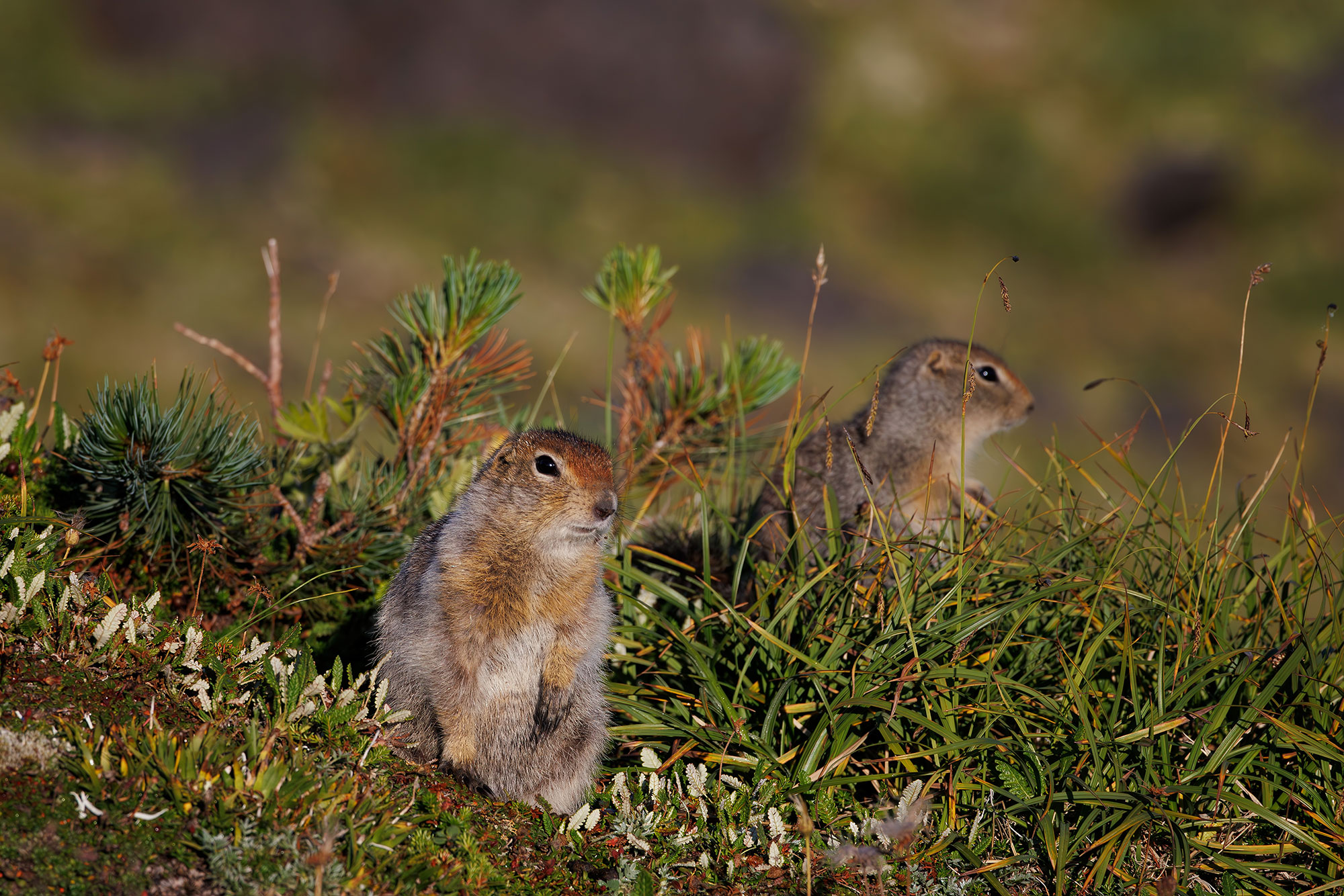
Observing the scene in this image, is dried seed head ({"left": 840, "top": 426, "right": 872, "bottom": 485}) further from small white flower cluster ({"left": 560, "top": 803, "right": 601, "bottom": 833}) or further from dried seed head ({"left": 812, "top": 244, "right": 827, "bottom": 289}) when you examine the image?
small white flower cluster ({"left": 560, "top": 803, "right": 601, "bottom": 833})

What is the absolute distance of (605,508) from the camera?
461 centimetres

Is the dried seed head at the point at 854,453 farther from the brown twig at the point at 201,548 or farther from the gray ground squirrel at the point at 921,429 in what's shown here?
the brown twig at the point at 201,548

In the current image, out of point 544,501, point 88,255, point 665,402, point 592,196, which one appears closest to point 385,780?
point 544,501

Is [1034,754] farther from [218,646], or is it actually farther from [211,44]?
[211,44]

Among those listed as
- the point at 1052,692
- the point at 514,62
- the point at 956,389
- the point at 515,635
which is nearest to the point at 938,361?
the point at 956,389

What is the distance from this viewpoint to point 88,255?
54.4 ft

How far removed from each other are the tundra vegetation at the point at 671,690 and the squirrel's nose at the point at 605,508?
68 cm

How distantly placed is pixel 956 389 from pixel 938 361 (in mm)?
262

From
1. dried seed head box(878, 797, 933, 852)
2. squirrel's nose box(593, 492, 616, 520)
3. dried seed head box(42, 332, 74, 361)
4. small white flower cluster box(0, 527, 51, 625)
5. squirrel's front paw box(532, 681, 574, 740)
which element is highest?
dried seed head box(42, 332, 74, 361)

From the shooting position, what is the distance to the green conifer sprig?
15.4ft

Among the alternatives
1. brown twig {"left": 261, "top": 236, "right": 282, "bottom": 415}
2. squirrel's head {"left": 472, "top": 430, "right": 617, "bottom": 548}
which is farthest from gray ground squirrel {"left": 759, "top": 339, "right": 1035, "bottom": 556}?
brown twig {"left": 261, "top": 236, "right": 282, "bottom": 415}

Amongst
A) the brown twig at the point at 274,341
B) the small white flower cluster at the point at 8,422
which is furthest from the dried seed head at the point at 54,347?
the brown twig at the point at 274,341

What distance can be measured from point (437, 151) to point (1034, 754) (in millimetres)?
20165

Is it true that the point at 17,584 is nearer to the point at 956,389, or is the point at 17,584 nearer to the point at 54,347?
the point at 54,347
